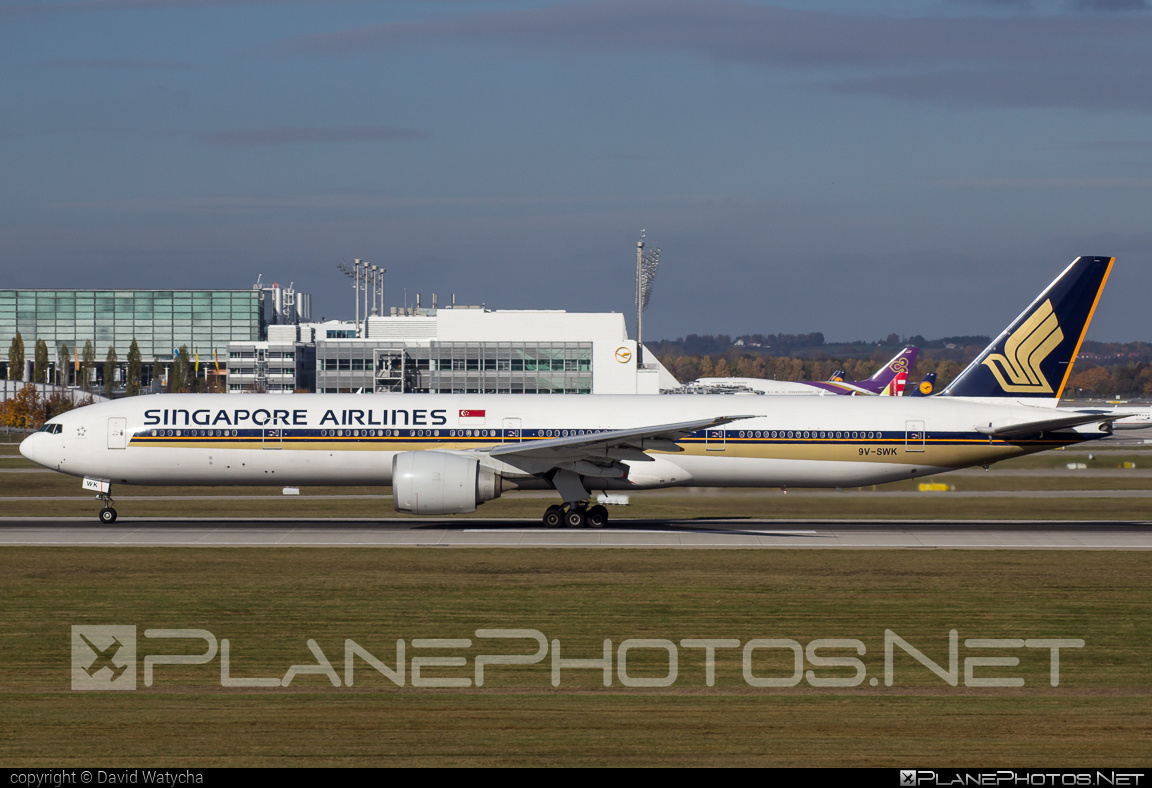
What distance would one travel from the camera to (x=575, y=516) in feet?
121

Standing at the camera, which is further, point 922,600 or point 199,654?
point 922,600

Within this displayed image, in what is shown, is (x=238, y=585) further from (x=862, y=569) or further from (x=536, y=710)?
(x=862, y=569)

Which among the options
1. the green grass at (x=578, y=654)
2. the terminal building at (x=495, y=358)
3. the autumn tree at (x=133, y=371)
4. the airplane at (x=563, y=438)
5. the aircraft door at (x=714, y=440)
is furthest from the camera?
the autumn tree at (x=133, y=371)

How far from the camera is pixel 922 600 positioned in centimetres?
2409

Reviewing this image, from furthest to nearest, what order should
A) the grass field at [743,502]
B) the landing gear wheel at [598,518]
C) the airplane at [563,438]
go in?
the grass field at [743,502]
the landing gear wheel at [598,518]
the airplane at [563,438]

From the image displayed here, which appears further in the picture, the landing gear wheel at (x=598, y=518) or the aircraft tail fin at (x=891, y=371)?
the aircraft tail fin at (x=891, y=371)

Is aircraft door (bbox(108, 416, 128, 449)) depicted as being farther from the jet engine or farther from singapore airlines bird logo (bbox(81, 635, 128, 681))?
singapore airlines bird logo (bbox(81, 635, 128, 681))

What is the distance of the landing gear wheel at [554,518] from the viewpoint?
121 feet

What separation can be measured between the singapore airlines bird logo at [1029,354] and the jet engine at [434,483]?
1819 cm

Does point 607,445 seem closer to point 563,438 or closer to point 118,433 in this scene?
point 563,438

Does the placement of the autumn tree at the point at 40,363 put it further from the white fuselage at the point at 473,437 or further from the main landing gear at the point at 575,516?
the main landing gear at the point at 575,516

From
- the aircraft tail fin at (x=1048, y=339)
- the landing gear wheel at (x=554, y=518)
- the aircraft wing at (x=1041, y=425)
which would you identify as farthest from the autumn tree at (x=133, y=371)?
the aircraft wing at (x=1041, y=425)

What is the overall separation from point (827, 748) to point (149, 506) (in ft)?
122

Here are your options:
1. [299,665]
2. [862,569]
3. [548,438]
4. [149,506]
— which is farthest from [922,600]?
[149,506]
